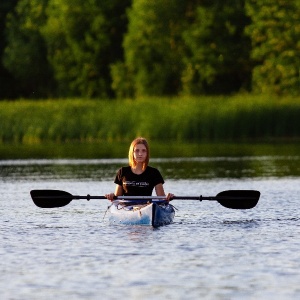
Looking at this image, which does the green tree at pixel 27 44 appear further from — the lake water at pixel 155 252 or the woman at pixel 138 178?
the woman at pixel 138 178

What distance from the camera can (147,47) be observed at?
8588cm

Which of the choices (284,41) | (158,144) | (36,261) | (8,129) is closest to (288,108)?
(158,144)

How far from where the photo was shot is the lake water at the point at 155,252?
1427cm

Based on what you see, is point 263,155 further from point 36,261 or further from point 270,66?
point 270,66

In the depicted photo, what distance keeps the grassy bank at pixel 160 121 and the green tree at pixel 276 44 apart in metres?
18.9

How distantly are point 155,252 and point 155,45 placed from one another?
68472 mm

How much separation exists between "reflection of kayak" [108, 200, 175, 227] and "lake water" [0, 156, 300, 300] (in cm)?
14

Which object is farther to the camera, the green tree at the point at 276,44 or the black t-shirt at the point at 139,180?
the green tree at the point at 276,44

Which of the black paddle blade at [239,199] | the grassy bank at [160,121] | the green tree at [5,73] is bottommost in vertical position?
the black paddle blade at [239,199]

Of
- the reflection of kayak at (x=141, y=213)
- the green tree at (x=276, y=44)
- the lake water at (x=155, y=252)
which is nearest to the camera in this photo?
the lake water at (x=155, y=252)

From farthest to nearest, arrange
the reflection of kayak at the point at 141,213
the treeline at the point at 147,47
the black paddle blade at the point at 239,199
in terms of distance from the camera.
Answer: the treeline at the point at 147,47, the black paddle blade at the point at 239,199, the reflection of kayak at the point at 141,213

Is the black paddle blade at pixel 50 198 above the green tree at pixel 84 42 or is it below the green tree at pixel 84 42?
below

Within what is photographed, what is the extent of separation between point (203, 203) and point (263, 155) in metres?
18.5

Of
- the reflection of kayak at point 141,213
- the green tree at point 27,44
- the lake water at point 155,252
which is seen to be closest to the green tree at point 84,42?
the green tree at point 27,44
